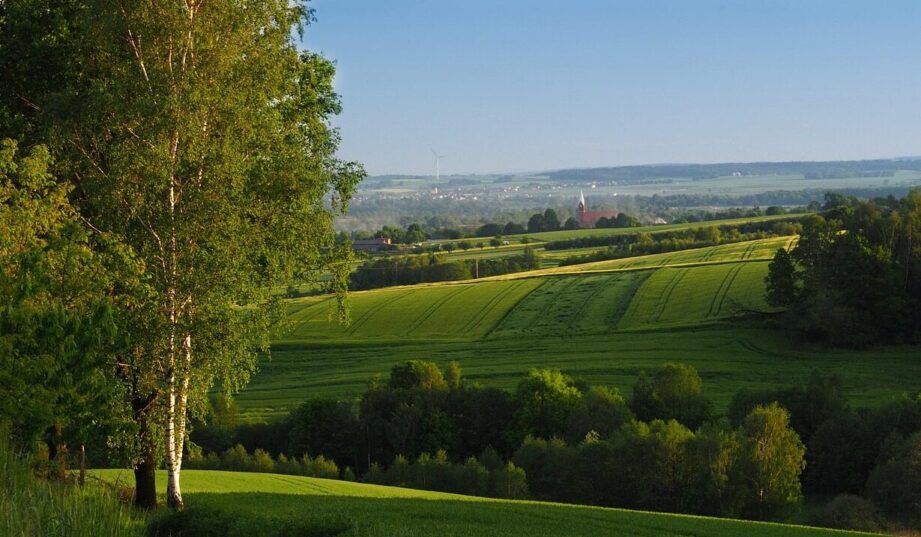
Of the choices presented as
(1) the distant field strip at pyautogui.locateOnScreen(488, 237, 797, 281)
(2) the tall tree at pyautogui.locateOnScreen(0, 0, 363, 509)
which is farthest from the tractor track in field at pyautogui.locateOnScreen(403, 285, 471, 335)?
(2) the tall tree at pyautogui.locateOnScreen(0, 0, 363, 509)

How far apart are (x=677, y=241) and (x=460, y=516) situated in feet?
407

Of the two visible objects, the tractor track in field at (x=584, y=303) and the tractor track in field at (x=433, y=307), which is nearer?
the tractor track in field at (x=584, y=303)

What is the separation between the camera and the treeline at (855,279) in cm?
8869

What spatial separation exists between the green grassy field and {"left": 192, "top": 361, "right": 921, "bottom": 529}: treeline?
4965 mm

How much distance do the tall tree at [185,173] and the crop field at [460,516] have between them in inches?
136

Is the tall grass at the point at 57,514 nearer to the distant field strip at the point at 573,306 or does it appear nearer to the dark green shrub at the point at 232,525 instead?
the dark green shrub at the point at 232,525

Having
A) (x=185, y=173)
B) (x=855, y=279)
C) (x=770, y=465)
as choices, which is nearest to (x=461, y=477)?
(x=770, y=465)

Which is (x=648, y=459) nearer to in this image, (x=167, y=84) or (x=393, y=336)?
(x=167, y=84)

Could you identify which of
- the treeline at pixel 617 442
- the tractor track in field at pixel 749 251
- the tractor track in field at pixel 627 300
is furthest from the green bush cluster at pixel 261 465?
the tractor track in field at pixel 749 251

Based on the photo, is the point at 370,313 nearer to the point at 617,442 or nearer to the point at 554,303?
the point at 554,303

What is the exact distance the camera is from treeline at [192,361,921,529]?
155ft

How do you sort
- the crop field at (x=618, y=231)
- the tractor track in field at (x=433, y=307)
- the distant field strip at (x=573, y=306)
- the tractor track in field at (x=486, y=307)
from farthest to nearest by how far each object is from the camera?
the crop field at (x=618, y=231) → the tractor track in field at (x=433, y=307) → the tractor track in field at (x=486, y=307) → the distant field strip at (x=573, y=306)

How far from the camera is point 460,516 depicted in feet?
79.4

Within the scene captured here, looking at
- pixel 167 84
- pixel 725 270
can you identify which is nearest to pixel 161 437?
pixel 167 84
